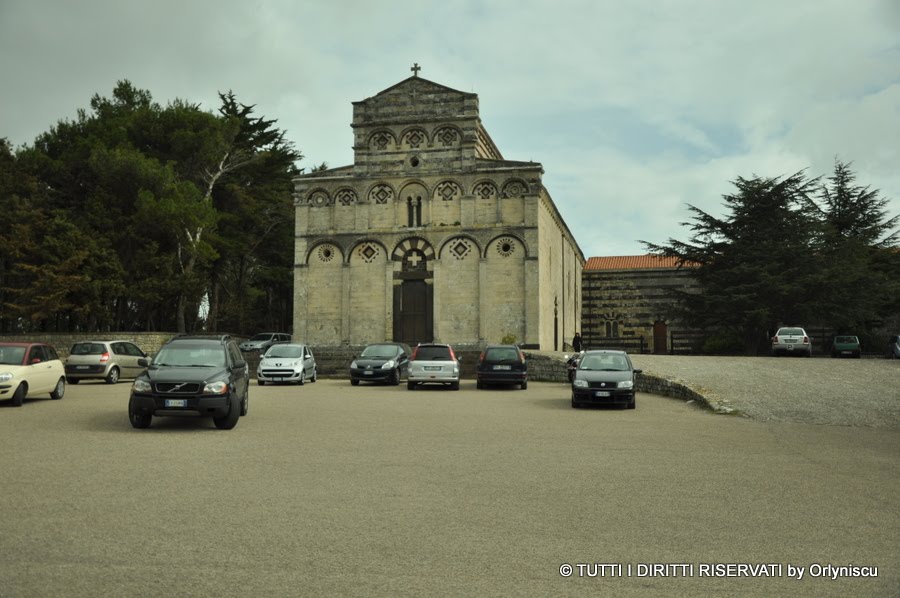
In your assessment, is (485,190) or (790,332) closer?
(790,332)

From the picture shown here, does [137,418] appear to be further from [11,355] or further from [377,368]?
[377,368]

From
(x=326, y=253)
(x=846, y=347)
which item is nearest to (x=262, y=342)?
(x=326, y=253)

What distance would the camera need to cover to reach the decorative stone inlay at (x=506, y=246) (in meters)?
37.8

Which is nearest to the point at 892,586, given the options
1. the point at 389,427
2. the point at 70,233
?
the point at 389,427

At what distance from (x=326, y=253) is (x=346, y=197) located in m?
3.16

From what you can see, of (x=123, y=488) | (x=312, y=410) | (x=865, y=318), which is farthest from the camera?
(x=865, y=318)

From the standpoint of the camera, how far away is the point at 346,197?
3997 centimetres

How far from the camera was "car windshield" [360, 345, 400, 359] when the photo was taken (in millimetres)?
26734

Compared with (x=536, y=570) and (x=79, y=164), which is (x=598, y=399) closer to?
(x=536, y=570)

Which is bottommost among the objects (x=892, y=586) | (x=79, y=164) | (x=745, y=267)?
(x=892, y=586)

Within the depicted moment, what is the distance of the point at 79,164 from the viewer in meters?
38.8

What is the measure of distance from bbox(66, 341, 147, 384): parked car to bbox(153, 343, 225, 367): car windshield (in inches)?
465

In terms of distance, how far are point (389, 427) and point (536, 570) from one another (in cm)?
851

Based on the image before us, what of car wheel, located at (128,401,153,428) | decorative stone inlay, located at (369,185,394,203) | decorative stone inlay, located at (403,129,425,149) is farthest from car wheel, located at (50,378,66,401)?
decorative stone inlay, located at (403,129,425,149)
